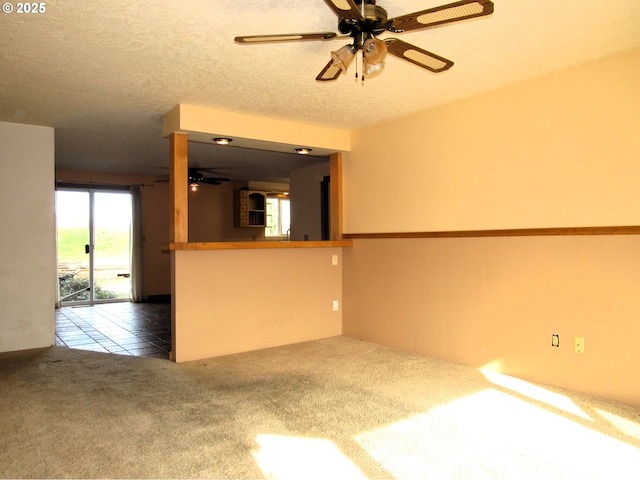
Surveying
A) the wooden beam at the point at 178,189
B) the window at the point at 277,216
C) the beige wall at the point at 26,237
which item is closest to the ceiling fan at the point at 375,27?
the wooden beam at the point at 178,189

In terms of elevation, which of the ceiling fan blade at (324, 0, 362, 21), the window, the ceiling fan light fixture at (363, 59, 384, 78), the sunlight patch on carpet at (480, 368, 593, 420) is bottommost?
the sunlight patch on carpet at (480, 368, 593, 420)

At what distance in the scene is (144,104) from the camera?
3836mm

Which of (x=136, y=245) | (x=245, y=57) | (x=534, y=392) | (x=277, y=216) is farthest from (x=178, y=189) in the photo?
(x=277, y=216)

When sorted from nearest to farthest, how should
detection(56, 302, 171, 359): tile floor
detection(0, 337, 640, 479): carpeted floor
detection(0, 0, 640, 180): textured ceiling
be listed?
detection(0, 337, 640, 479): carpeted floor → detection(0, 0, 640, 180): textured ceiling → detection(56, 302, 171, 359): tile floor

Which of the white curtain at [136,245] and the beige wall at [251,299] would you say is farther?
the white curtain at [136,245]

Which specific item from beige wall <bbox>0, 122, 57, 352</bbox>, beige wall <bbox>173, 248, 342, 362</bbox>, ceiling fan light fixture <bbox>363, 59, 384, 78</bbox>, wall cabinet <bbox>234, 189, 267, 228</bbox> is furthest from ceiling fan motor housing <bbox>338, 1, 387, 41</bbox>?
wall cabinet <bbox>234, 189, 267, 228</bbox>

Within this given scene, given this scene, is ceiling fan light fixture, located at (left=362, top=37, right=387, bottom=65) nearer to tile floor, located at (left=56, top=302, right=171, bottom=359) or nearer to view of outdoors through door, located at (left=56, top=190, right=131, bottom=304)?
tile floor, located at (left=56, top=302, right=171, bottom=359)

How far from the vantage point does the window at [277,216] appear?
943 cm

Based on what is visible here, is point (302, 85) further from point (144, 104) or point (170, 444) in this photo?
point (170, 444)

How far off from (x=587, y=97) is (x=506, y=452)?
7.62 feet

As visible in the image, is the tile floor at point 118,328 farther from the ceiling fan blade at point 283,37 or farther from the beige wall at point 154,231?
the ceiling fan blade at point 283,37

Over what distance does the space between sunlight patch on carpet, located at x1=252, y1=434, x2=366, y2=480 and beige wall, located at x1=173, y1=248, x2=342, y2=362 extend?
191 cm

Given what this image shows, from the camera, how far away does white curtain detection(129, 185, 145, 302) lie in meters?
7.79

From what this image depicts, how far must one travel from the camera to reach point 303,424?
2617mm
